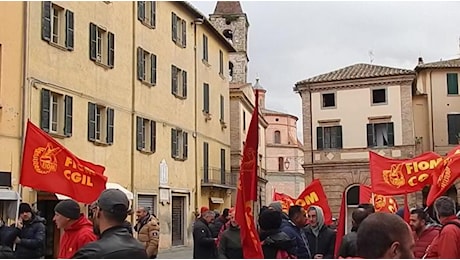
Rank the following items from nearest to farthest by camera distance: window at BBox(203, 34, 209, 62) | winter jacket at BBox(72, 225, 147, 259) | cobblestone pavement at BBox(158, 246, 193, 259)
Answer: winter jacket at BBox(72, 225, 147, 259)
cobblestone pavement at BBox(158, 246, 193, 259)
window at BBox(203, 34, 209, 62)

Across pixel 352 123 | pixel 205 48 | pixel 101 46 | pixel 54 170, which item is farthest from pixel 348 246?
pixel 352 123

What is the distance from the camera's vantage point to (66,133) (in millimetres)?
21141

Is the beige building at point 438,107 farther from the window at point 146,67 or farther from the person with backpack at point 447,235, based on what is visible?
the person with backpack at point 447,235

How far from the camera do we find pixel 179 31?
3256 centimetres

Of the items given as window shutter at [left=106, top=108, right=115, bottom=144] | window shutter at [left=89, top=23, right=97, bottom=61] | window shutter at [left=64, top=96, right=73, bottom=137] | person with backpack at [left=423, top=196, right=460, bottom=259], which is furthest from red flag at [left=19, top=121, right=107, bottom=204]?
window shutter at [left=106, top=108, right=115, bottom=144]

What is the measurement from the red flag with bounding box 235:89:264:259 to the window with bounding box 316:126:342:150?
3401 cm

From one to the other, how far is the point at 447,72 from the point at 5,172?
29.0 m

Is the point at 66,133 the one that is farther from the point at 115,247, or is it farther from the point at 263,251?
the point at 115,247

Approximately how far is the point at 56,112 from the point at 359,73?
23854 millimetres

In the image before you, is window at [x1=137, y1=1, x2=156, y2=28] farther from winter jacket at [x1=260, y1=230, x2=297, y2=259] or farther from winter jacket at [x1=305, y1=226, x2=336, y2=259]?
winter jacket at [x1=260, y1=230, x2=297, y2=259]

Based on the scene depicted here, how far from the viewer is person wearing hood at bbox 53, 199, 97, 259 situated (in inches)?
248

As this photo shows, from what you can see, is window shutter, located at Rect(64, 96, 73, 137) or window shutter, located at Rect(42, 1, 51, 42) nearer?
window shutter, located at Rect(42, 1, 51, 42)

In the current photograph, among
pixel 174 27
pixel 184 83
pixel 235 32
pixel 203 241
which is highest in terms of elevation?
pixel 235 32

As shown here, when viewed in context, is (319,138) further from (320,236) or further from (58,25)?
(320,236)
